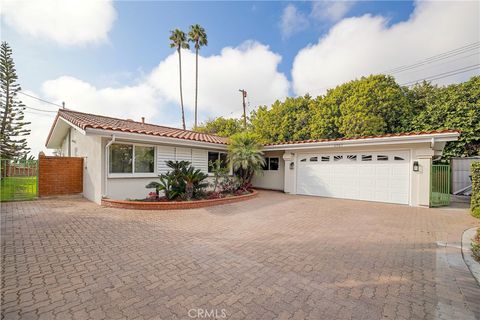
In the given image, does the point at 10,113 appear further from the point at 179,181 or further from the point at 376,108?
the point at 376,108

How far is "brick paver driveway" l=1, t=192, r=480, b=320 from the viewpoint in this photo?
8.38 feet

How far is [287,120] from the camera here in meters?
22.5

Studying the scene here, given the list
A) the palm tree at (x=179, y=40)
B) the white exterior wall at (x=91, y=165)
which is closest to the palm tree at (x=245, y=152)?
the white exterior wall at (x=91, y=165)

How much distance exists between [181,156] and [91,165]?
391 centimetres

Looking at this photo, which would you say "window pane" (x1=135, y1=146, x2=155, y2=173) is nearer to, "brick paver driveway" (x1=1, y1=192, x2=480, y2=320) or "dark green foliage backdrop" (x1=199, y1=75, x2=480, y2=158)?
"brick paver driveway" (x1=1, y1=192, x2=480, y2=320)

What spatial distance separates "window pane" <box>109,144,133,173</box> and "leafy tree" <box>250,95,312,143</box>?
13894 mm

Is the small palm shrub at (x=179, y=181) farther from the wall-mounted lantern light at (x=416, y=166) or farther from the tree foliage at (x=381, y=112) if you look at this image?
the tree foliage at (x=381, y=112)

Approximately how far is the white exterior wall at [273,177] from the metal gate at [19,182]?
38.6 feet

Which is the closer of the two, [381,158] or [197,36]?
[381,158]

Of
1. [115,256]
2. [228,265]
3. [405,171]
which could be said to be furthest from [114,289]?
[405,171]

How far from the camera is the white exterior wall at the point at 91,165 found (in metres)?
8.49

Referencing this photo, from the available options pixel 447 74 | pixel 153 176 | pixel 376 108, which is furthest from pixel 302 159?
pixel 447 74

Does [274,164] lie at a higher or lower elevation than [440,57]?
lower

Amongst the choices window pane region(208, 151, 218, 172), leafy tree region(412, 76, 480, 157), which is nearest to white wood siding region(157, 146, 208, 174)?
window pane region(208, 151, 218, 172)
